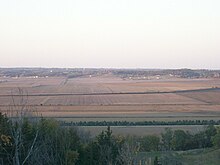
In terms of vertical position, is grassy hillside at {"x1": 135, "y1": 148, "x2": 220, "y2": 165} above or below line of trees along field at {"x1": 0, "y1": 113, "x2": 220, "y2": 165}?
below

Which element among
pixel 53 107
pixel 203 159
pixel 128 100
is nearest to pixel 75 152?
pixel 203 159

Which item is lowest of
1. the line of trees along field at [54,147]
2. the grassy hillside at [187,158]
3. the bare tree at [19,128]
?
the grassy hillside at [187,158]

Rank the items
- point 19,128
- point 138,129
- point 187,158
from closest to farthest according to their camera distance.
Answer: point 19,128 → point 187,158 → point 138,129

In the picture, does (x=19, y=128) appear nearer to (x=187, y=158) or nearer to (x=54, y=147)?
(x=54, y=147)

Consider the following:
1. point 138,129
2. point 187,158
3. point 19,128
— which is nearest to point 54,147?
point 19,128

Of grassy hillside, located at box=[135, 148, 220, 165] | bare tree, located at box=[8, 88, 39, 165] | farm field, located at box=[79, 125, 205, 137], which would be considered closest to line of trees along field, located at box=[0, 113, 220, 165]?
bare tree, located at box=[8, 88, 39, 165]

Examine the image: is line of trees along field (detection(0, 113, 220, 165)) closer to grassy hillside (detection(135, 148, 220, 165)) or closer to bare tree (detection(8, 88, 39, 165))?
bare tree (detection(8, 88, 39, 165))

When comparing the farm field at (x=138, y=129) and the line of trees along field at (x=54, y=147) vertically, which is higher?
the line of trees along field at (x=54, y=147)

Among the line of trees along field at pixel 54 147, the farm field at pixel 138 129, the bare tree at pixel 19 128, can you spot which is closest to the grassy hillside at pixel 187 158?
the line of trees along field at pixel 54 147

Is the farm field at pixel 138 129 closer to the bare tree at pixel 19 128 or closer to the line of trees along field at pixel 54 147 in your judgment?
the line of trees along field at pixel 54 147

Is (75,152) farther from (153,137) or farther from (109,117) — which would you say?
(109,117)

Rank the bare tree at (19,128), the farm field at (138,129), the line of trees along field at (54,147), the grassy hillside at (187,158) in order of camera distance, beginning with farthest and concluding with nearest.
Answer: the farm field at (138,129)
the grassy hillside at (187,158)
the line of trees along field at (54,147)
the bare tree at (19,128)
